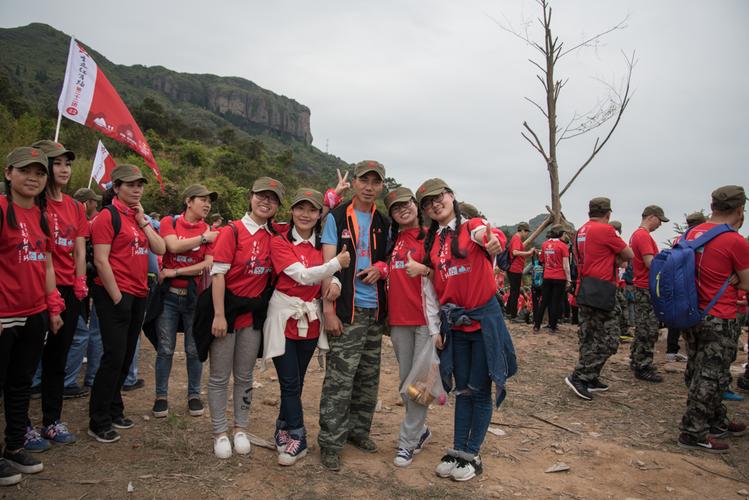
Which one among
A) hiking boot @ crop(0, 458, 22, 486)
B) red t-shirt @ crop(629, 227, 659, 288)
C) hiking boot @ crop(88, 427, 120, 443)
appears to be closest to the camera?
hiking boot @ crop(0, 458, 22, 486)

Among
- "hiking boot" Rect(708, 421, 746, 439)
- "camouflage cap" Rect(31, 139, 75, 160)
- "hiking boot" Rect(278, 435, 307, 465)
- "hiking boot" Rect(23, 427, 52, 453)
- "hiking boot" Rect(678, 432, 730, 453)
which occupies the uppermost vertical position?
"camouflage cap" Rect(31, 139, 75, 160)

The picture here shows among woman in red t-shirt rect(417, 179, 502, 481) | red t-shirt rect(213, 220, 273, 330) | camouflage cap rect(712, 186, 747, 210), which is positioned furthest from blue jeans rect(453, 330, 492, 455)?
camouflage cap rect(712, 186, 747, 210)

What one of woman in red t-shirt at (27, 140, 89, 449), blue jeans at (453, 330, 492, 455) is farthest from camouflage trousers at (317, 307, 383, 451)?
woman in red t-shirt at (27, 140, 89, 449)

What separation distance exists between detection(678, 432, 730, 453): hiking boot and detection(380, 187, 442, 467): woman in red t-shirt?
2408 mm

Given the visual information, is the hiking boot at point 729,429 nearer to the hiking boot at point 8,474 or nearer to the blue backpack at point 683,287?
the blue backpack at point 683,287

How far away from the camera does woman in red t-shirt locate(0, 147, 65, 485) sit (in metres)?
2.86

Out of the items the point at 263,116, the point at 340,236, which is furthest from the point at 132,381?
the point at 263,116

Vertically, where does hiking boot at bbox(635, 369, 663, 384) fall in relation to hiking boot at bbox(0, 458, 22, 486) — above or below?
above

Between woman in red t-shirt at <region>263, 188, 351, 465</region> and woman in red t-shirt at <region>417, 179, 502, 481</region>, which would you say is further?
woman in red t-shirt at <region>263, 188, 351, 465</region>

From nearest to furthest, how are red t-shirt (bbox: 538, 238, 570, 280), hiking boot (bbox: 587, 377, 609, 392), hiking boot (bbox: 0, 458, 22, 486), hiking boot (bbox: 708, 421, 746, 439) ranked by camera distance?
hiking boot (bbox: 0, 458, 22, 486) < hiking boot (bbox: 708, 421, 746, 439) < hiking boot (bbox: 587, 377, 609, 392) < red t-shirt (bbox: 538, 238, 570, 280)

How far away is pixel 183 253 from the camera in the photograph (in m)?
4.24

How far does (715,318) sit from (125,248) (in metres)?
4.98

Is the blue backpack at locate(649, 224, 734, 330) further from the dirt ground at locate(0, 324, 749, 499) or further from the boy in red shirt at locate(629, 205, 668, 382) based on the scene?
the boy in red shirt at locate(629, 205, 668, 382)

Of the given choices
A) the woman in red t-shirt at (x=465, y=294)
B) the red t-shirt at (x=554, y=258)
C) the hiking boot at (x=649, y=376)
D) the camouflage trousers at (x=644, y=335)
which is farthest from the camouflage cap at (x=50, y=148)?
the red t-shirt at (x=554, y=258)
